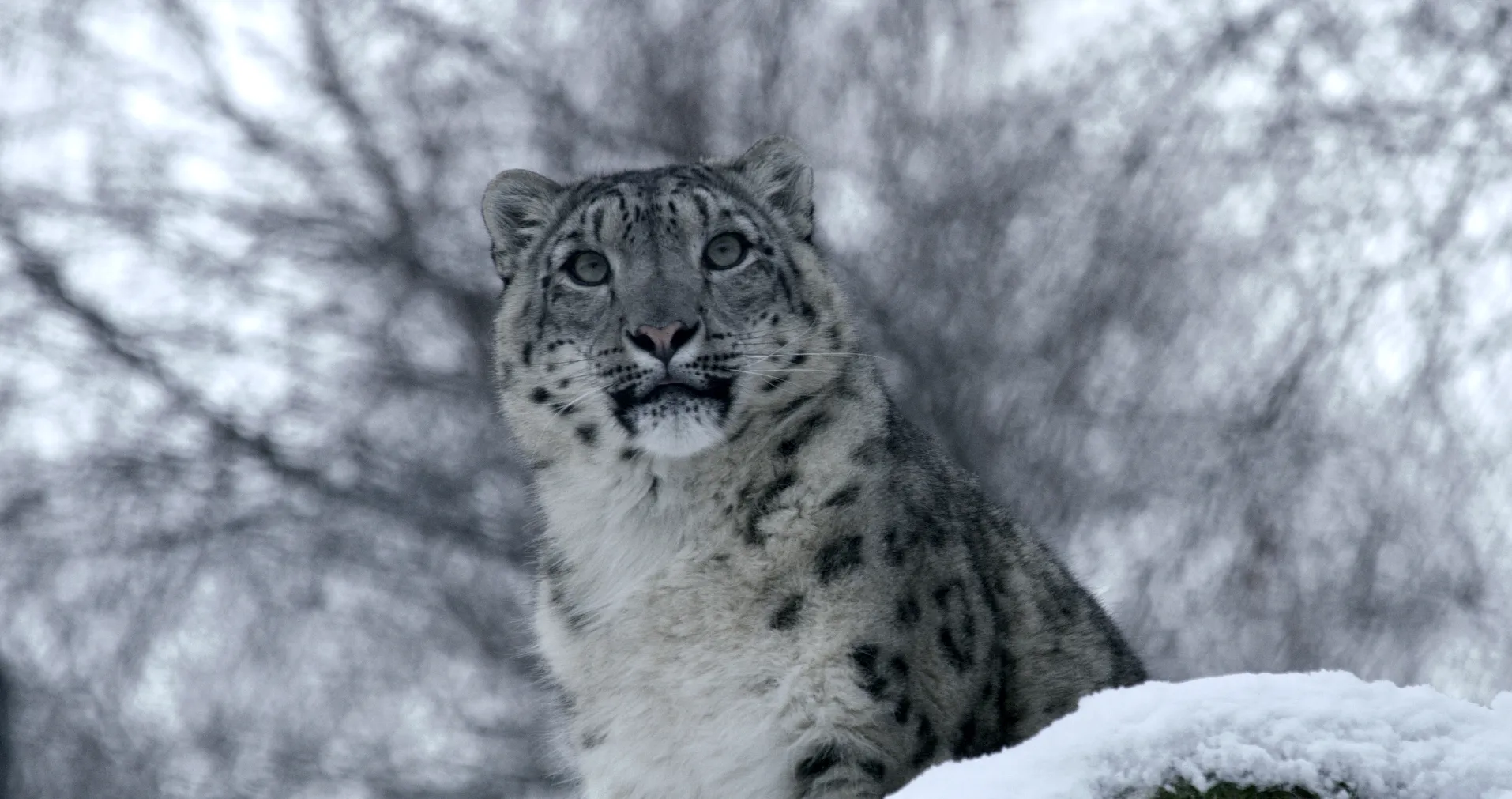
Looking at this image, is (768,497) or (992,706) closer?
(992,706)

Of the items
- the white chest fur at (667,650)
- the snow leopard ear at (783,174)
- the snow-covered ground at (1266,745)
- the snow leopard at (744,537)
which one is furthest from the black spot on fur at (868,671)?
the snow leopard ear at (783,174)

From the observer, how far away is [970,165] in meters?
11.9

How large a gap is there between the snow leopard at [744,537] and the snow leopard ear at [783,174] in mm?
64

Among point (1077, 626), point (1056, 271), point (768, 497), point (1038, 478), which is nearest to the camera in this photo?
point (768, 497)

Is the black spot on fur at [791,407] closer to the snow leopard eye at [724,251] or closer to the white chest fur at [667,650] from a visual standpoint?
the white chest fur at [667,650]

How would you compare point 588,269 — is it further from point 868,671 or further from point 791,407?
point 868,671

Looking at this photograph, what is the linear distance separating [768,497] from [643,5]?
9.07 m

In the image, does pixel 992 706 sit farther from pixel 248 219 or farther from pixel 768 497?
pixel 248 219

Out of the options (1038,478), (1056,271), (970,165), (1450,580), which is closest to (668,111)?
(970,165)

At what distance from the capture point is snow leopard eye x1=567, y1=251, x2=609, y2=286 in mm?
5301

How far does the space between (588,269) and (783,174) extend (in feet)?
2.97

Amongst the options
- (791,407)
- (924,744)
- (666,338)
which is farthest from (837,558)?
(666,338)

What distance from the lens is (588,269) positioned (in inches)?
211

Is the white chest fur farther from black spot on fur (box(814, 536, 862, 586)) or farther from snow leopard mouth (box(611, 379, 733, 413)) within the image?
snow leopard mouth (box(611, 379, 733, 413))
